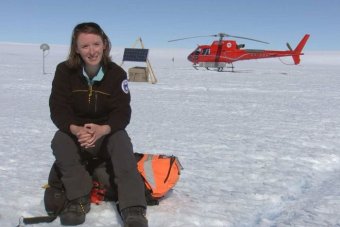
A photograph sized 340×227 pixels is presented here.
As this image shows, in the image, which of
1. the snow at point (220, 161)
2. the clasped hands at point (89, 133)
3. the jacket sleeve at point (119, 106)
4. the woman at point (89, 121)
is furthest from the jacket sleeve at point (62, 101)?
the snow at point (220, 161)

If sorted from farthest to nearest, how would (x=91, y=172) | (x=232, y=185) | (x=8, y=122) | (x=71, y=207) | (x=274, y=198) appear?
(x=8, y=122) < (x=232, y=185) < (x=274, y=198) < (x=91, y=172) < (x=71, y=207)

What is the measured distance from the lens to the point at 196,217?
2.75m

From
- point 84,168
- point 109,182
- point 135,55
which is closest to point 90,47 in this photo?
point 84,168

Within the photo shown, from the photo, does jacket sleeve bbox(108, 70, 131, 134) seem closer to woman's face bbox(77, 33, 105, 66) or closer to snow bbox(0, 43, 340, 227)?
woman's face bbox(77, 33, 105, 66)

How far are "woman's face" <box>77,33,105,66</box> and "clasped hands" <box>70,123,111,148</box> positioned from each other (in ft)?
1.45

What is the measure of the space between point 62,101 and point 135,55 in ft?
44.2

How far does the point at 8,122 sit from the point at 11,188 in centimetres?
365

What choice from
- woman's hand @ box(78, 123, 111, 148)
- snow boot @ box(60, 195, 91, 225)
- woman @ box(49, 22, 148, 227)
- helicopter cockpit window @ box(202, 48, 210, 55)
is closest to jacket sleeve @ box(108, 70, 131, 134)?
woman @ box(49, 22, 148, 227)

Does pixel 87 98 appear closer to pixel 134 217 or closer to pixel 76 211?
pixel 76 211

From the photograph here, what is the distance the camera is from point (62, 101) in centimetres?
278

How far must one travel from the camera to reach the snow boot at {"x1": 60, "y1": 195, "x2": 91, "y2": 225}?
2.53 metres

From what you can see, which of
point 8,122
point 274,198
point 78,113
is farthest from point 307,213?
point 8,122

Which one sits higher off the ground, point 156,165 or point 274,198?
point 156,165

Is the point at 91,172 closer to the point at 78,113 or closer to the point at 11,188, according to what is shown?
the point at 78,113
